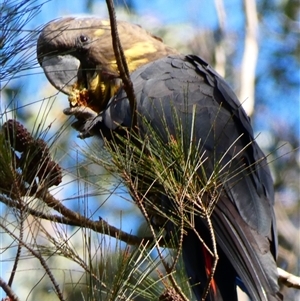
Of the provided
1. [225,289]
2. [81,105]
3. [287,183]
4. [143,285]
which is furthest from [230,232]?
[287,183]

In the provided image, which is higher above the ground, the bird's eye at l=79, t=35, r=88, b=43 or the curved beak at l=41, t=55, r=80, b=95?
the bird's eye at l=79, t=35, r=88, b=43

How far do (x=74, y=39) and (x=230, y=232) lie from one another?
1025 millimetres

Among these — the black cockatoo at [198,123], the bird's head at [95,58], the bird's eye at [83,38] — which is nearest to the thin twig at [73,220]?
the black cockatoo at [198,123]

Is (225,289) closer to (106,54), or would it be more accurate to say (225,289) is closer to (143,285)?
(143,285)

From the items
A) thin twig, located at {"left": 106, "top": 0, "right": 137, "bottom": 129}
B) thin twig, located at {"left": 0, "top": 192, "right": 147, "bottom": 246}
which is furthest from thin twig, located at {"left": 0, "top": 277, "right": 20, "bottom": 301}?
thin twig, located at {"left": 106, "top": 0, "right": 137, "bottom": 129}

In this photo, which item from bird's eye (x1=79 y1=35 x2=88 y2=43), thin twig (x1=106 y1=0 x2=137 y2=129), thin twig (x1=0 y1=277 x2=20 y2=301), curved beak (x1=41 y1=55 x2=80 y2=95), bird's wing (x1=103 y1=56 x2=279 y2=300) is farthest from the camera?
bird's eye (x1=79 y1=35 x2=88 y2=43)

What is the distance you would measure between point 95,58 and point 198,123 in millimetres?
588

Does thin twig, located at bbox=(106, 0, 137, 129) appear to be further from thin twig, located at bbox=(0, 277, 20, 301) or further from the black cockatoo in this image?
thin twig, located at bbox=(0, 277, 20, 301)

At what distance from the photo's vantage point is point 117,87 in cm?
235

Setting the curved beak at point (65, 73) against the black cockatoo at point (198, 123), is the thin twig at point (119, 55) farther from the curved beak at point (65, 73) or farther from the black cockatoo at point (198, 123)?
the curved beak at point (65, 73)

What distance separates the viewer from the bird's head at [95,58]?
2.35 meters

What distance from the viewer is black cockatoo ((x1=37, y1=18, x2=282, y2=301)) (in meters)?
1.68

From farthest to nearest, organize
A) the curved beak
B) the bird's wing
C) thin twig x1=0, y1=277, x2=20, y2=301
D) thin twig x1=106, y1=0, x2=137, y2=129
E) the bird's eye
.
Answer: the bird's eye, the curved beak, the bird's wing, thin twig x1=106, y1=0, x2=137, y2=129, thin twig x1=0, y1=277, x2=20, y2=301

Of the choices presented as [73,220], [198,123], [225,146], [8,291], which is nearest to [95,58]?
[198,123]
